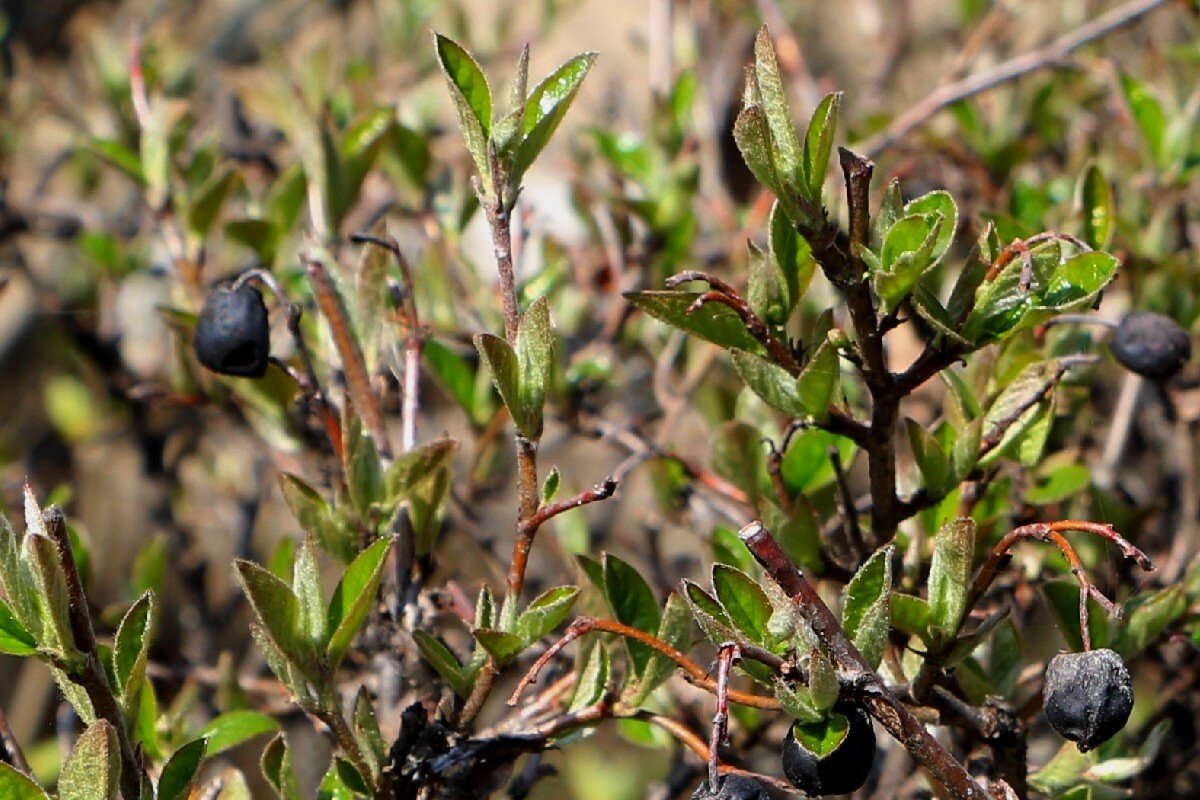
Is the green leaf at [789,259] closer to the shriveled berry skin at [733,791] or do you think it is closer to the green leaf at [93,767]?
the shriveled berry skin at [733,791]

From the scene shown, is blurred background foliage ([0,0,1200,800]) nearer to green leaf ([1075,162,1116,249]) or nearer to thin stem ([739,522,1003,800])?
green leaf ([1075,162,1116,249])

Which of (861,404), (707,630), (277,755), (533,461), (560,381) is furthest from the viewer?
(560,381)

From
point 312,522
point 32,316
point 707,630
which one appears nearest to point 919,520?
point 707,630

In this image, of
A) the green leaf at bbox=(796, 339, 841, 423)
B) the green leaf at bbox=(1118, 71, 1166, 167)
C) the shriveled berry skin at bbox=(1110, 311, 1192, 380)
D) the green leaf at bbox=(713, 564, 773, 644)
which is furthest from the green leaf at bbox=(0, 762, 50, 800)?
the green leaf at bbox=(1118, 71, 1166, 167)

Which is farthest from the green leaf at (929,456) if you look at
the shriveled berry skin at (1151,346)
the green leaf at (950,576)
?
the shriveled berry skin at (1151,346)

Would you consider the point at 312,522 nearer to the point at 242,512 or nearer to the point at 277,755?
the point at 277,755

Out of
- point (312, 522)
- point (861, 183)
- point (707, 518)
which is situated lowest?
point (707, 518)
